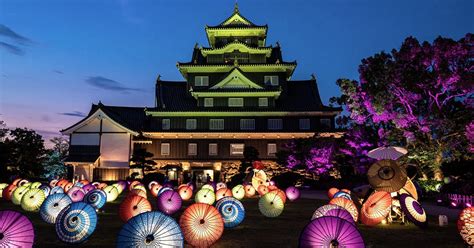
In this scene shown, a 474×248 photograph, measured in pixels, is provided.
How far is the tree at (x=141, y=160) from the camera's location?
131 ft

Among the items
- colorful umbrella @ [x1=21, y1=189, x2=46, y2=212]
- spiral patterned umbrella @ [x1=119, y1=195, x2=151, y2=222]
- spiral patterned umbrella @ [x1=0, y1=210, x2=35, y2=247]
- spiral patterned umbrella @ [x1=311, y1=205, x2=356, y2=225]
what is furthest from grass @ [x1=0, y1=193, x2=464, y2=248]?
spiral patterned umbrella @ [x1=0, y1=210, x2=35, y2=247]

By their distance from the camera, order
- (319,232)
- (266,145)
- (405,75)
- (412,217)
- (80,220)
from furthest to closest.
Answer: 1. (266,145)
2. (405,75)
3. (412,217)
4. (80,220)
5. (319,232)

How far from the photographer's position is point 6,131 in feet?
146

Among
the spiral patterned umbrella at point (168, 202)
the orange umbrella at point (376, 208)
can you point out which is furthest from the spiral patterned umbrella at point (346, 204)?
the spiral patterned umbrella at point (168, 202)

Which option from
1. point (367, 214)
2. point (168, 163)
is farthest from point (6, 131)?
point (367, 214)

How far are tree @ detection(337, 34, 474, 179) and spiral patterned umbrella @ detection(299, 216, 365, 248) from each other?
20.1 metres

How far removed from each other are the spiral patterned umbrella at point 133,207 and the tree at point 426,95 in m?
18.8

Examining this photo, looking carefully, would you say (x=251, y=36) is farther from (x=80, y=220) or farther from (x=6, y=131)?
(x=80, y=220)

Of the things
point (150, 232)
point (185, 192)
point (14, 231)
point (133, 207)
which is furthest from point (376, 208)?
point (185, 192)

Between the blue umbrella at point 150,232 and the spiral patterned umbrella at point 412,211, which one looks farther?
the spiral patterned umbrella at point 412,211

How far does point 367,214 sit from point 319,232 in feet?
24.4

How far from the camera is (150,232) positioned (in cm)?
721

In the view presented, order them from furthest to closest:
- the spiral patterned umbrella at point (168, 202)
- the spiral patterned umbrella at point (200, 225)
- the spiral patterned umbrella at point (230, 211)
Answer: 1. the spiral patterned umbrella at point (168, 202)
2. the spiral patterned umbrella at point (230, 211)
3. the spiral patterned umbrella at point (200, 225)

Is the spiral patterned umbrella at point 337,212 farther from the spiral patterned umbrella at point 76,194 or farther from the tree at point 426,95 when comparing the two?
the tree at point 426,95
